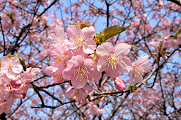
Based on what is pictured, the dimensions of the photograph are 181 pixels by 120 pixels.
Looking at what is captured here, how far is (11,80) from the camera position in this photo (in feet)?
4.29

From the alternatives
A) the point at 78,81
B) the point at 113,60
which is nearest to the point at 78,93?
the point at 78,81

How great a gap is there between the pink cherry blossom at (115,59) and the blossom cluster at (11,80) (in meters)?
0.83

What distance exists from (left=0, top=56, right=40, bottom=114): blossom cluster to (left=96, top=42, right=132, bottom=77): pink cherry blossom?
32.5 inches

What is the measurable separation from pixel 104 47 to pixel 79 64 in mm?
212

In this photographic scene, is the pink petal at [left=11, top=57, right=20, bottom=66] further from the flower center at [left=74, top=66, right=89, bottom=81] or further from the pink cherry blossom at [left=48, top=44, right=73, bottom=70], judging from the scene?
the flower center at [left=74, top=66, right=89, bottom=81]

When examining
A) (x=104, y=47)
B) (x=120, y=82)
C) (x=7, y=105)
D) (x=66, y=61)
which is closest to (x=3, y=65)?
(x=7, y=105)

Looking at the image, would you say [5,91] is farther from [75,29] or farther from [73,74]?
[75,29]

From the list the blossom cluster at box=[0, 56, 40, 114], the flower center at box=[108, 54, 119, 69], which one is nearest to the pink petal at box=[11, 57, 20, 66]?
the blossom cluster at box=[0, 56, 40, 114]

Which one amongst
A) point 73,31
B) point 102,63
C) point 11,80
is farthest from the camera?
point 11,80

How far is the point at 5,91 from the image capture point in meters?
1.23

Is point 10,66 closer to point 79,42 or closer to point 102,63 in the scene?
point 79,42

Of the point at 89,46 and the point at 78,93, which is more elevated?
the point at 89,46

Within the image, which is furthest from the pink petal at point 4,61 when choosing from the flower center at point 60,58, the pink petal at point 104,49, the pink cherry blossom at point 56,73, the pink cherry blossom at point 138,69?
the pink cherry blossom at point 138,69

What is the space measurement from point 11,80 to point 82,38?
2.77ft
